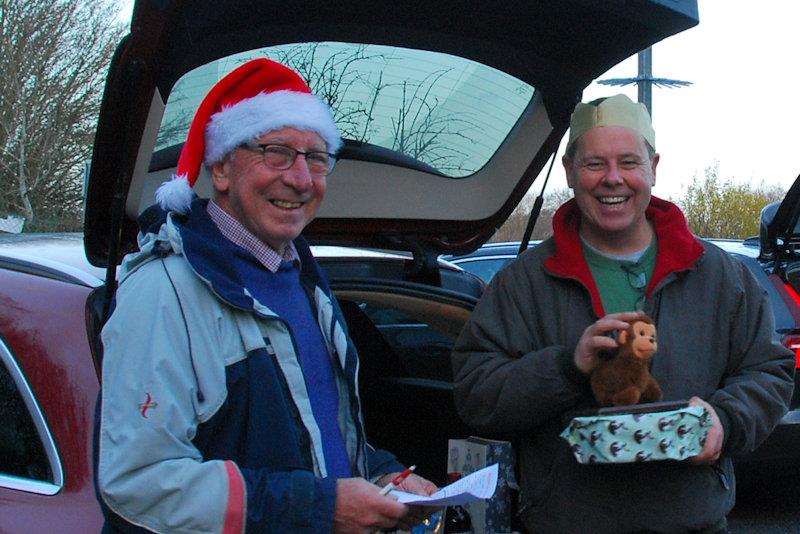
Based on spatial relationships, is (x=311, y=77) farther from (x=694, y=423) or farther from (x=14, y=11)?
(x=14, y=11)

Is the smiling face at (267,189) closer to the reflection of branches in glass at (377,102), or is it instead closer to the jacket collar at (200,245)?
the jacket collar at (200,245)

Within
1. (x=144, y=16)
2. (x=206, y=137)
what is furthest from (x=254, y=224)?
(x=144, y=16)

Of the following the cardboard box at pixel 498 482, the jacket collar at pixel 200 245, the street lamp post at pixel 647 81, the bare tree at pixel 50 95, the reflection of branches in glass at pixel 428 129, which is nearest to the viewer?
the jacket collar at pixel 200 245

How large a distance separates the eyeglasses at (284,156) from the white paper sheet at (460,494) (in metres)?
0.74

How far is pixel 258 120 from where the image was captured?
1.97 metres

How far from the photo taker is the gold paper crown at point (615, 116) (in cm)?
233

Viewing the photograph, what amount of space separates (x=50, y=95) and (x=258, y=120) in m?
22.7

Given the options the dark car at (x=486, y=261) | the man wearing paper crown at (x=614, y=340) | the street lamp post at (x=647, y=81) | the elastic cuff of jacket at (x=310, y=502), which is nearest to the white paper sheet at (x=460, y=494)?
the elastic cuff of jacket at (x=310, y=502)

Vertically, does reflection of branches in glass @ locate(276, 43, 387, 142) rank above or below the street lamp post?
below

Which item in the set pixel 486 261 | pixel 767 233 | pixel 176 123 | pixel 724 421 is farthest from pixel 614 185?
pixel 486 261

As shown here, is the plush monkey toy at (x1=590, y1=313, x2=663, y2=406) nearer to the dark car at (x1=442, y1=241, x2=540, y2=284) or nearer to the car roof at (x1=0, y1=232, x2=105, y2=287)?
the car roof at (x1=0, y1=232, x2=105, y2=287)

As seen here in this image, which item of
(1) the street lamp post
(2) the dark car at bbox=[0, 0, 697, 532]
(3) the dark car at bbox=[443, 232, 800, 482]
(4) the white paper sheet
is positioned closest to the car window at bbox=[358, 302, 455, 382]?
(2) the dark car at bbox=[0, 0, 697, 532]

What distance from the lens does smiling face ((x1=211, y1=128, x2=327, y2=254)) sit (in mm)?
1962

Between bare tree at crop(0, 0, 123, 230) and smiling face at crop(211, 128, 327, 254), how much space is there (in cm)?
2060
